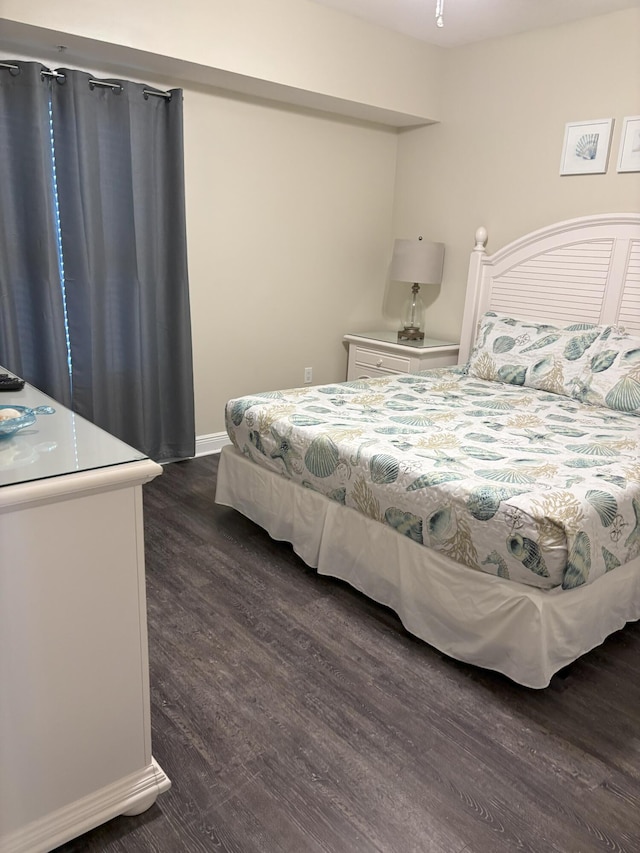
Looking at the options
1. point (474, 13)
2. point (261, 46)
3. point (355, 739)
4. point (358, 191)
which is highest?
point (474, 13)

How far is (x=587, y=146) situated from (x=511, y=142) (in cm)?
51

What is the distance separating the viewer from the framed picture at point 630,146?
329 cm

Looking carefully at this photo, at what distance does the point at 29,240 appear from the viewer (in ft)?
9.95

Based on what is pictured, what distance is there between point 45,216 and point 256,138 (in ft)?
4.74

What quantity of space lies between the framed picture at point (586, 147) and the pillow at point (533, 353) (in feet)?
2.87

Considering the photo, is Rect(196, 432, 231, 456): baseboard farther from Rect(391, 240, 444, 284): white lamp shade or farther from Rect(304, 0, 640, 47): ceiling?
Rect(304, 0, 640, 47): ceiling

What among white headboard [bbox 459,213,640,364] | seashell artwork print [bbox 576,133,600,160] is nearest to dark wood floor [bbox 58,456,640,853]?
white headboard [bbox 459,213,640,364]

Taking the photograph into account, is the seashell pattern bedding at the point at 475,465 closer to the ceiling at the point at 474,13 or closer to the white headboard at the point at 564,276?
the white headboard at the point at 564,276

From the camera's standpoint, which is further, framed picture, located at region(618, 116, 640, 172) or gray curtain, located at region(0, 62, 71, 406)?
framed picture, located at region(618, 116, 640, 172)

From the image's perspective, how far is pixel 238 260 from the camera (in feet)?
12.9

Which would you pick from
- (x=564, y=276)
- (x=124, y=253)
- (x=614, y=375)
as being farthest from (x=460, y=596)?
(x=124, y=253)

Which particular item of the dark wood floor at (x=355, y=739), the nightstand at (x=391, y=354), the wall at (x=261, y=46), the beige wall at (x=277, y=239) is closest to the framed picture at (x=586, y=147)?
the wall at (x=261, y=46)

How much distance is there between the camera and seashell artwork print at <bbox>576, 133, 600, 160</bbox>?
11.4 feet

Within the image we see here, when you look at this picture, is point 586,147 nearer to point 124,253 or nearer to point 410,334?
point 410,334
